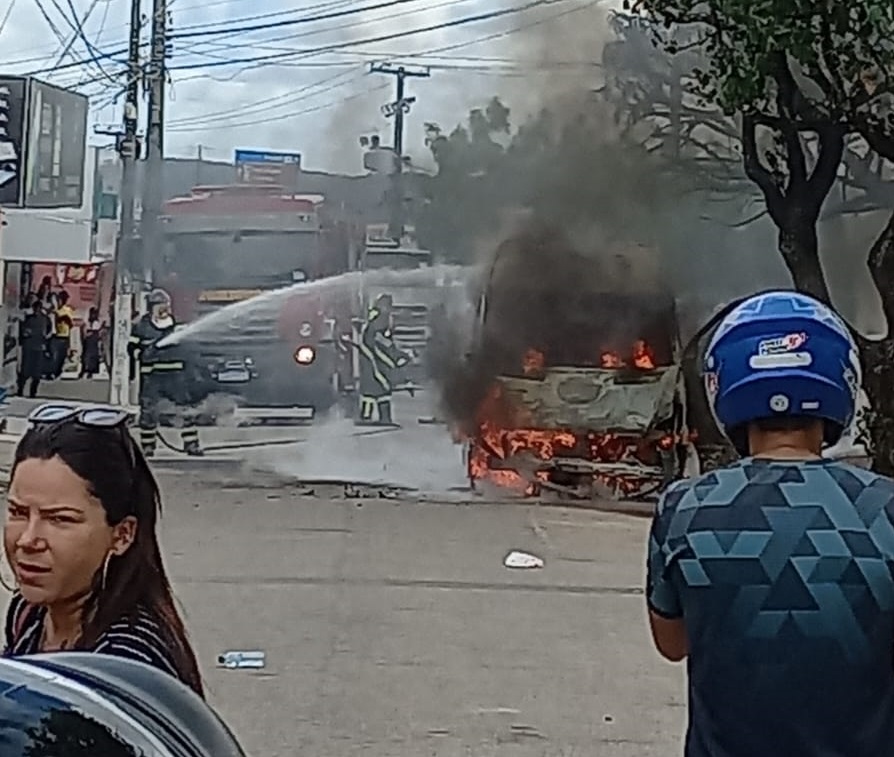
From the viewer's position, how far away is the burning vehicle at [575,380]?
1480 cm

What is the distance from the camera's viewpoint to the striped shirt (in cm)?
260

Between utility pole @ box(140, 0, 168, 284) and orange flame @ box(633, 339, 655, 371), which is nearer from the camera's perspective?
orange flame @ box(633, 339, 655, 371)

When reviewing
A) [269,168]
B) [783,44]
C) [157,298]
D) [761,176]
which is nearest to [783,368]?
[783,44]

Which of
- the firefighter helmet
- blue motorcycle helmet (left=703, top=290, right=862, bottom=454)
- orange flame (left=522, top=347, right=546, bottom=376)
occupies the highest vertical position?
blue motorcycle helmet (left=703, top=290, right=862, bottom=454)

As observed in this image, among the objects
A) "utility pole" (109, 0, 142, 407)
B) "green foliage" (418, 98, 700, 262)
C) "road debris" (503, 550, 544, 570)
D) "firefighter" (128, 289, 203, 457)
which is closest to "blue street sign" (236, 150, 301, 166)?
"utility pole" (109, 0, 142, 407)

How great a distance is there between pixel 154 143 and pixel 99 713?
22811mm

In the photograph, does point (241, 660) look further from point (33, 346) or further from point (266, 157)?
point (266, 157)

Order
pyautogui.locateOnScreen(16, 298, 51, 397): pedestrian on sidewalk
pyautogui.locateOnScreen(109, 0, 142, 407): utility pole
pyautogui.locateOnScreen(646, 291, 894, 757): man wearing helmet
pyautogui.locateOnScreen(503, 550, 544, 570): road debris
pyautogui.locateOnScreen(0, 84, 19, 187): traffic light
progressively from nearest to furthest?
pyautogui.locateOnScreen(646, 291, 894, 757): man wearing helmet → pyautogui.locateOnScreen(503, 550, 544, 570): road debris → pyautogui.locateOnScreen(0, 84, 19, 187): traffic light → pyautogui.locateOnScreen(109, 0, 142, 407): utility pole → pyautogui.locateOnScreen(16, 298, 51, 397): pedestrian on sidewalk

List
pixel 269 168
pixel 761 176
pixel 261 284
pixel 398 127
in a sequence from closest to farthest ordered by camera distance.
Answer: pixel 761 176 → pixel 261 284 → pixel 398 127 → pixel 269 168

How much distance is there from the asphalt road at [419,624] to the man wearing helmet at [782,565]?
162 inches

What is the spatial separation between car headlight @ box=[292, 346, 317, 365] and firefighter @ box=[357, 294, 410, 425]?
64 centimetres

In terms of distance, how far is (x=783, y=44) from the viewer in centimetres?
1202

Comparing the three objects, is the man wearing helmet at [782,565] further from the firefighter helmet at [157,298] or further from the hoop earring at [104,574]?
the firefighter helmet at [157,298]

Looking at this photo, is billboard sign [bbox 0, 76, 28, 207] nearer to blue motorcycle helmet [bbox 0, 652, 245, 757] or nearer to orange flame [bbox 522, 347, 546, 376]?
orange flame [bbox 522, 347, 546, 376]
